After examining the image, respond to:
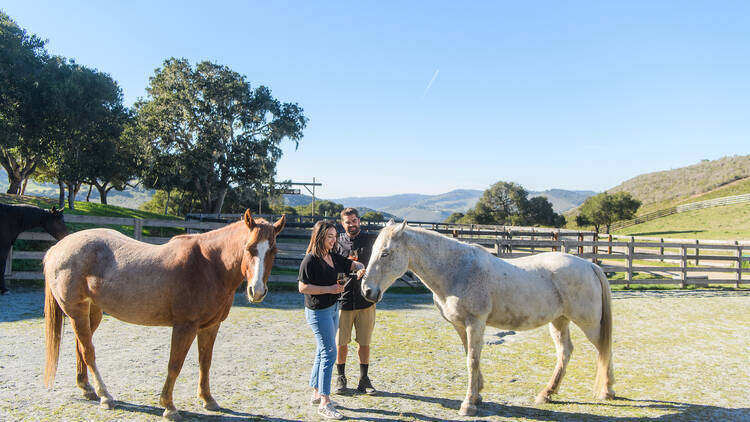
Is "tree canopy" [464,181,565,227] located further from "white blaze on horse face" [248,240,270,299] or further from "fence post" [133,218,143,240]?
"white blaze on horse face" [248,240,270,299]

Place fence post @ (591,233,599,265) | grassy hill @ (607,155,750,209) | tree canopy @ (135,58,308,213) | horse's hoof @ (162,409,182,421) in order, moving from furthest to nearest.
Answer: grassy hill @ (607,155,750,209) → tree canopy @ (135,58,308,213) → fence post @ (591,233,599,265) → horse's hoof @ (162,409,182,421)

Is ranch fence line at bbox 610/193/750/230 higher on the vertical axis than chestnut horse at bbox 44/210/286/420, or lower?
higher

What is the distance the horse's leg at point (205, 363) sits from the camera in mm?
3773

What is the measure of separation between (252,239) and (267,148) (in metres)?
26.6

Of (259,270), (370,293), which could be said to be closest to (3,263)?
(259,270)

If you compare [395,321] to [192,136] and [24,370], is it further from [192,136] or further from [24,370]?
[192,136]

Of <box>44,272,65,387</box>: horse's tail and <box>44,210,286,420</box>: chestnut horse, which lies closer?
<box>44,210,286,420</box>: chestnut horse

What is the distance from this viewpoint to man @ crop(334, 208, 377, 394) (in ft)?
14.3

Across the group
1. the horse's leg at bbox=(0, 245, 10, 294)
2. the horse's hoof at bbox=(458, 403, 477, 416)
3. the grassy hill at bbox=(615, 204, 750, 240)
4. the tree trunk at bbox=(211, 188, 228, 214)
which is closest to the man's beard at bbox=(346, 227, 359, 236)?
the horse's hoof at bbox=(458, 403, 477, 416)

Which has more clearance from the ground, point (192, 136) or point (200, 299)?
point (192, 136)

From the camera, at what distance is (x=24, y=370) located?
4562 mm

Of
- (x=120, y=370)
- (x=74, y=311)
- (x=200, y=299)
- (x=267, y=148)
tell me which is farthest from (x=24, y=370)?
(x=267, y=148)

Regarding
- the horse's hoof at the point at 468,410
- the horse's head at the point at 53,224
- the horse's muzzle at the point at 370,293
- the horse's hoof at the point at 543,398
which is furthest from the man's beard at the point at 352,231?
the horse's head at the point at 53,224

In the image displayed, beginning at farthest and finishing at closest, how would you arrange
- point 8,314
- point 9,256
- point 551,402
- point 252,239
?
point 9,256, point 8,314, point 551,402, point 252,239
